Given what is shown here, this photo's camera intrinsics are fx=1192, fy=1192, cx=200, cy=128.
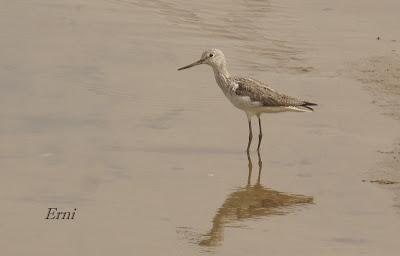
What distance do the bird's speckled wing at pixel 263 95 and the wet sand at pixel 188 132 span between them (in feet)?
1.30

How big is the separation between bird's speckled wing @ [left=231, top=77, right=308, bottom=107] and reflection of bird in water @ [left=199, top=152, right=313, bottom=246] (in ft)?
5.66

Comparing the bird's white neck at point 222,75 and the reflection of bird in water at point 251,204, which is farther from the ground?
the bird's white neck at point 222,75

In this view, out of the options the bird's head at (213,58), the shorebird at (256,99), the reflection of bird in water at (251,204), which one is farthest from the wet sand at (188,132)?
the bird's head at (213,58)

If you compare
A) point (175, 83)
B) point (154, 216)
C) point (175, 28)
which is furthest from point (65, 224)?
point (175, 28)

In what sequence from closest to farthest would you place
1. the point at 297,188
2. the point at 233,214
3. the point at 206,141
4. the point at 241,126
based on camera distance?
the point at 233,214 < the point at 297,188 < the point at 206,141 < the point at 241,126

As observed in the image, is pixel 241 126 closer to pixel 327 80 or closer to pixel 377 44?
pixel 327 80

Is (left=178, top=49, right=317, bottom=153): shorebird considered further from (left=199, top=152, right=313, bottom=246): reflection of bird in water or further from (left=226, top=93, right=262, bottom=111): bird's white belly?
(left=199, top=152, right=313, bottom=246): reflection of bird in water

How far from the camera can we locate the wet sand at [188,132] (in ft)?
33.5

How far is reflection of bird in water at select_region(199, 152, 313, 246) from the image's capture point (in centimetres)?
1062

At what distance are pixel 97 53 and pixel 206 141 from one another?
13.1ft

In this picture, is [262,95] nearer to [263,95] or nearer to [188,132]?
[263,95]

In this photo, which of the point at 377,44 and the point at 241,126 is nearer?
the point at 241,126

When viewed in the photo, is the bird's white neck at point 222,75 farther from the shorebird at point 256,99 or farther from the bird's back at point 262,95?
the bird's back at point 262,95

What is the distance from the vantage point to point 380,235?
10.2 meters
